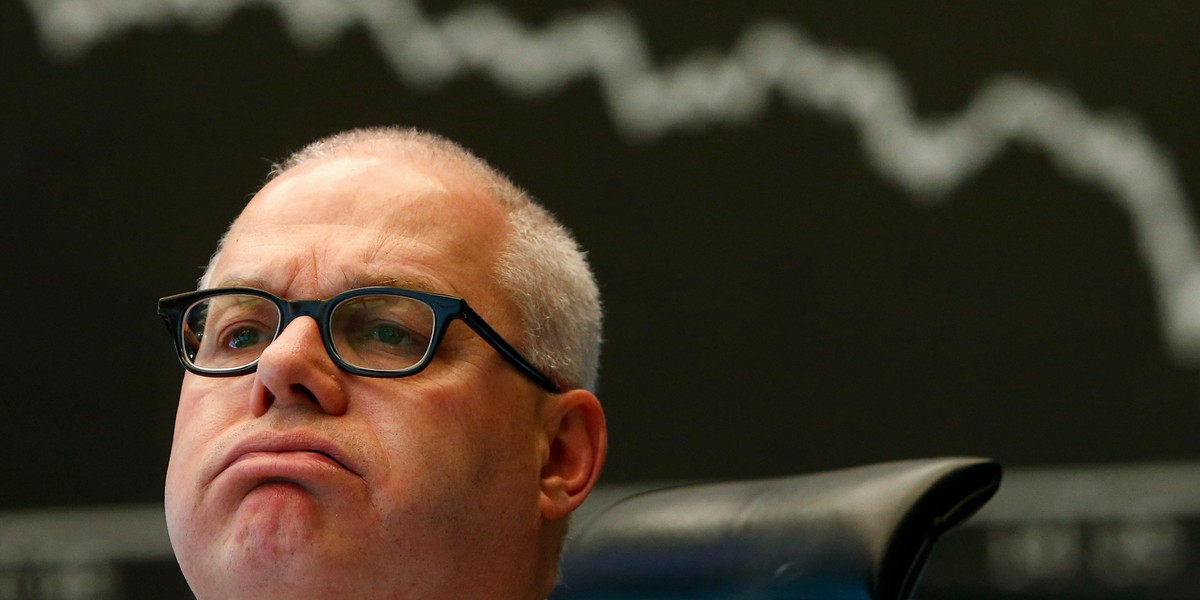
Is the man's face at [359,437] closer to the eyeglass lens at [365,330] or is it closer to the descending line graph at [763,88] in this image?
the eyeglass lens at [365,330]

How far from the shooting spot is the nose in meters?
1.09

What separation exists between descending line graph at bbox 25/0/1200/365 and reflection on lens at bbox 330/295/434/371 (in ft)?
4.71

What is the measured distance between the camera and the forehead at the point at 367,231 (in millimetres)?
1162

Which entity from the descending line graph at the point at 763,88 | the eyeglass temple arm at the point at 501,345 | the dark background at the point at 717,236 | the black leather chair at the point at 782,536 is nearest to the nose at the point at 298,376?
the eyeglass temple arm at the point at 501,345

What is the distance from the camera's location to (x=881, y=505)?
1.26 m

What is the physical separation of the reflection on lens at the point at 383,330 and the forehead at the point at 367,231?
21mm

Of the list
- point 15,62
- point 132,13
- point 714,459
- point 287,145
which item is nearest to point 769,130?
point 714,459

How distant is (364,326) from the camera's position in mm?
1144

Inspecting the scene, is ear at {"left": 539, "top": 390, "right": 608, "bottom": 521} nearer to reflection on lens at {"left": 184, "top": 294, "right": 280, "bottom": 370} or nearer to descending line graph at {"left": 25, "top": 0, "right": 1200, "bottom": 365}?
reflection on lens at {"left": 184, "top": 294, "right": 280, "bottom": 370}

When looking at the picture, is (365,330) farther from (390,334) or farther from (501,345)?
(501,345)

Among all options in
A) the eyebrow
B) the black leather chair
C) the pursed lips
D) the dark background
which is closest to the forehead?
the eyebrow

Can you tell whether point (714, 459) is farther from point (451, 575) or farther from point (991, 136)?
point (451, 575)

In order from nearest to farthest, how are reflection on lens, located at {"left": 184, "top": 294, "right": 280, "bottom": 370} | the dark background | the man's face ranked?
the man's face < reflection on lens, located at {"left": 184, "top": 294, "right": 280, "bottom": 370} < the dark background

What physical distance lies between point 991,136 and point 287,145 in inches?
52.6
